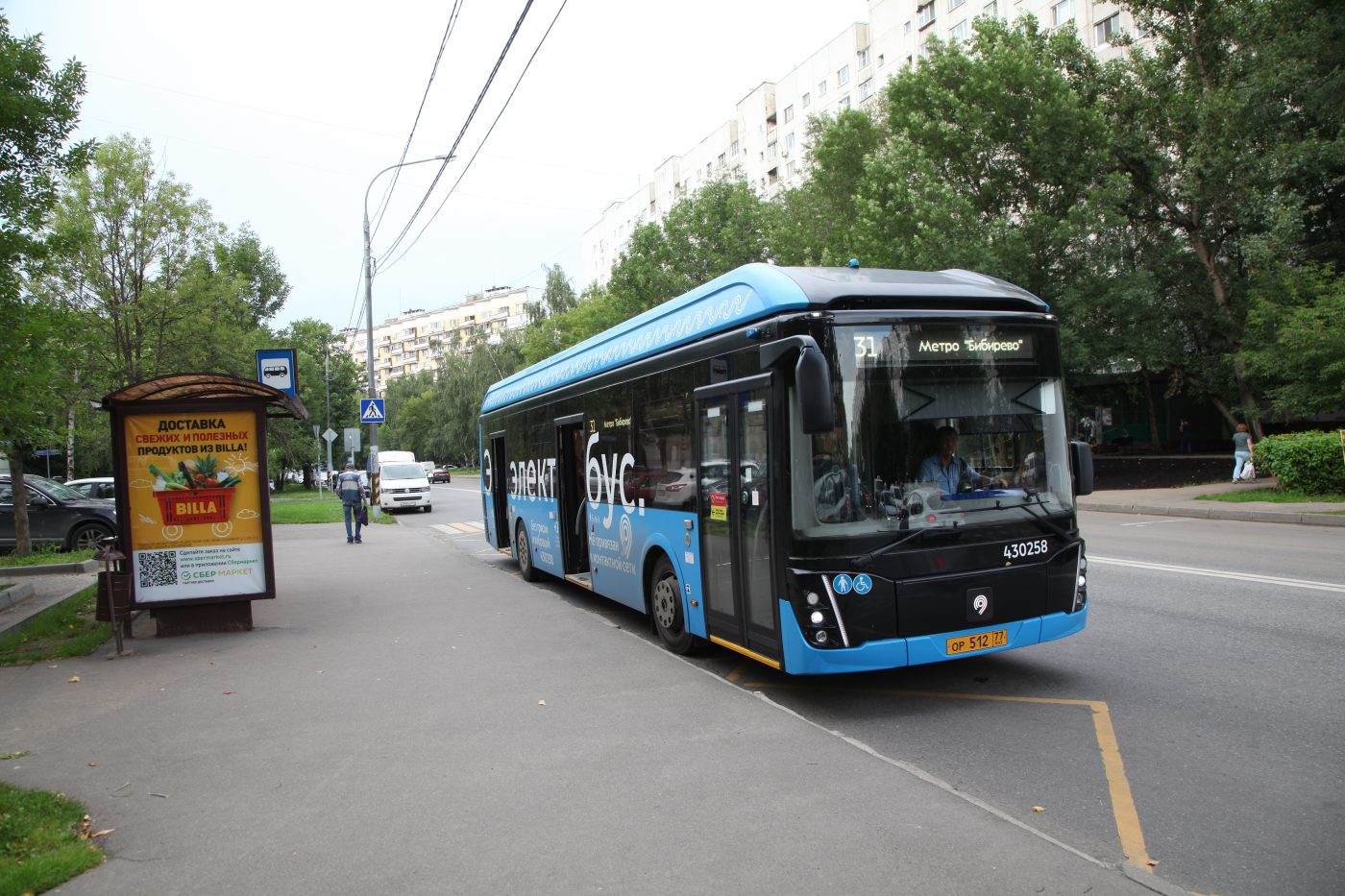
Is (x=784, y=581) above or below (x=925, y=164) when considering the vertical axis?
below

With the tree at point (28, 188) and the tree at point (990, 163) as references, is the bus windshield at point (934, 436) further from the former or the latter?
the tree at point (990, 163)

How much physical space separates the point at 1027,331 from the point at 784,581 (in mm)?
2387

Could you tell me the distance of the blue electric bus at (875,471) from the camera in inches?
221

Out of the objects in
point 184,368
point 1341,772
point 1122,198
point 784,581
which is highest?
point 1122,198

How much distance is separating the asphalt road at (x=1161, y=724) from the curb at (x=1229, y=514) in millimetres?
7088

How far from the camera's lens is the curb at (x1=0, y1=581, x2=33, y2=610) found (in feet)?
36.2

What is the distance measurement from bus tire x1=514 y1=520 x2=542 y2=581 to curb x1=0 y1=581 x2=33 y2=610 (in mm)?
6242

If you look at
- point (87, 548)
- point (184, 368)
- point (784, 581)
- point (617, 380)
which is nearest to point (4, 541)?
point (87, 548)

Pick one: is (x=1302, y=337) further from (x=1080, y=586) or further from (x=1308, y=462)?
(x=1080, y=586)

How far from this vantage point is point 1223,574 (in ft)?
33.3

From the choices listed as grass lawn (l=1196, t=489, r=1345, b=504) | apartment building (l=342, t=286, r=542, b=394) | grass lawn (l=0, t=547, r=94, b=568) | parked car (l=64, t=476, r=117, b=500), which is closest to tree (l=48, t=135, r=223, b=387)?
parked car (l=64, t=476, r=117, b=500)

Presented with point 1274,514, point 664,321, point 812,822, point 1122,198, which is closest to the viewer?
point 812,822

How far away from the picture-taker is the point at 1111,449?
131 ft

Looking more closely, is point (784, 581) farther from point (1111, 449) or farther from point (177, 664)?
Result: point (1111, 449)
